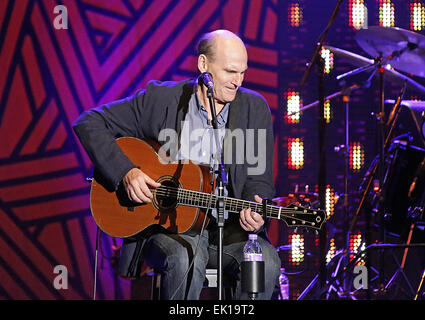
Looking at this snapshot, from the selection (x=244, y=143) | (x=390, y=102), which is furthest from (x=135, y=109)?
(x=390, y=102)

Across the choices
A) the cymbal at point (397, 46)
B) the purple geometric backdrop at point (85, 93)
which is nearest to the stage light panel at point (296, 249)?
the purple geometric backdrop at point (85, 93)

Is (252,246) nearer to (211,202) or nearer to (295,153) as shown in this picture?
(211,202)

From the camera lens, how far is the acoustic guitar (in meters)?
3.20

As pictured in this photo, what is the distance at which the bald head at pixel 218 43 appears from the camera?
3492 millimetres

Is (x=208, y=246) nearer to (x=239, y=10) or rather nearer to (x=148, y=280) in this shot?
(x=148, y=280)

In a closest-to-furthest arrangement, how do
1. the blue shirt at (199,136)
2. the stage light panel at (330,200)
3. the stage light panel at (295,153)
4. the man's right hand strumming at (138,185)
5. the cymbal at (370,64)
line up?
the man's right hand strumming at (138,185), the blue shirt at (199,136), the cymbal at (370,64), the stage light panel at (330,200), the stage light panel at (295,153)

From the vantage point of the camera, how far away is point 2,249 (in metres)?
5.29

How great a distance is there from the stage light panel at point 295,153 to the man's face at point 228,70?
7.43ft

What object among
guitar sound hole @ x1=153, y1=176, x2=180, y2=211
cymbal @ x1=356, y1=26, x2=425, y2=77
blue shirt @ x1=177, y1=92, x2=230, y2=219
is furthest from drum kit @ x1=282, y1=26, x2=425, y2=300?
guitar sound hole @ x1=153, y1=176, x2=180, y2=211

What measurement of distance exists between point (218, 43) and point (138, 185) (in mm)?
1021

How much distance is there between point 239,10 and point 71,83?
5.74 ft

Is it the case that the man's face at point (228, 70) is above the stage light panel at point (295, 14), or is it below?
below

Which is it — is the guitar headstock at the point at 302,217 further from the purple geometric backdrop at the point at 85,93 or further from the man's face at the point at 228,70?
the purple geometric backdrop at the point at 85,93

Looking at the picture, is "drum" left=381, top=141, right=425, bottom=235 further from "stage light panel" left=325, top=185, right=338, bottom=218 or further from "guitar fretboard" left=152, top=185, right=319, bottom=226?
"guitar fretboard" left=152, top=185, right=319, bottom=226
